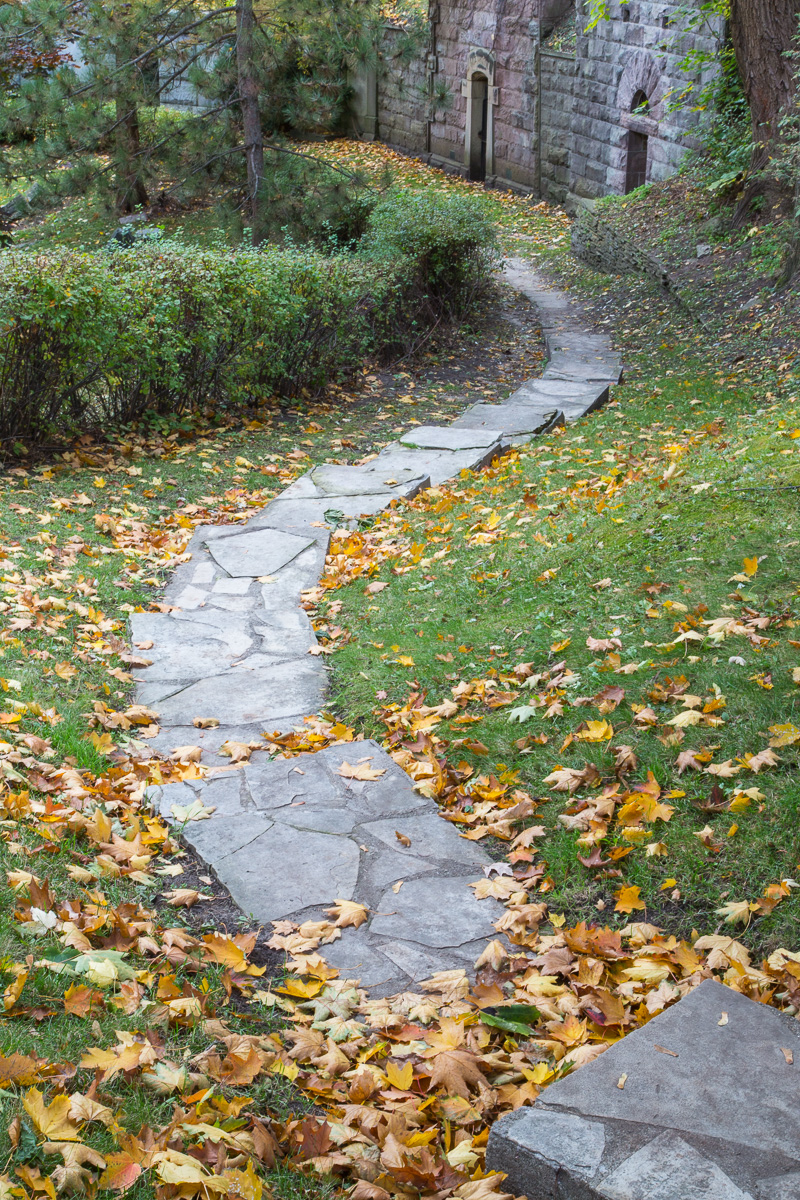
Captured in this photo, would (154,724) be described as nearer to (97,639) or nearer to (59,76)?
(97,639)

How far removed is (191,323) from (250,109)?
514cm

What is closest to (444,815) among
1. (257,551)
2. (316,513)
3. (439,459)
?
(257,551)

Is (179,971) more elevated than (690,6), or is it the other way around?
(690,6)

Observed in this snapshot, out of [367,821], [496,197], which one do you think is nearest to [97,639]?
[367,821]

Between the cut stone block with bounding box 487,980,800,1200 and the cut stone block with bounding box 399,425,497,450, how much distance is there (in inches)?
258

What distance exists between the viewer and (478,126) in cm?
2306

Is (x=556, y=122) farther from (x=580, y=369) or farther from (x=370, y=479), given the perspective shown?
(x=370, y=479)

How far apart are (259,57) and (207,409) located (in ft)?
17.5

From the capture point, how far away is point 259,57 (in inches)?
466

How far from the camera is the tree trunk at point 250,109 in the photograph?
11.6 meters

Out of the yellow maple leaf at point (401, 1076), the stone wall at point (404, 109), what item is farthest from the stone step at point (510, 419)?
the stone wall at point (404, 109)

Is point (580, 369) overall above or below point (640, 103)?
below

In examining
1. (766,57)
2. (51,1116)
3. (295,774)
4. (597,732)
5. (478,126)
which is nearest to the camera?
(51,1116)

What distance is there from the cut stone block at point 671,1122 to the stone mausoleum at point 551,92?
13.4 m
